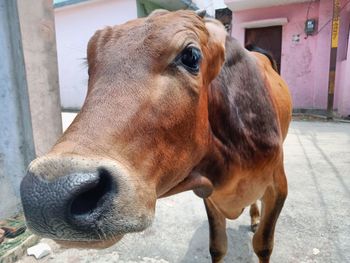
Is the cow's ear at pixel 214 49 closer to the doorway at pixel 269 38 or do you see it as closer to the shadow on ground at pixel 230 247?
the shadow on ground at pixel 230 247

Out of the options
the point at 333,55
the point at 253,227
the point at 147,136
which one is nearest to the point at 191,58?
the point at 147,136

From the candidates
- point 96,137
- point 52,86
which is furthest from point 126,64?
point 52,86

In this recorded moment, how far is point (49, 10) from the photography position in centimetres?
313

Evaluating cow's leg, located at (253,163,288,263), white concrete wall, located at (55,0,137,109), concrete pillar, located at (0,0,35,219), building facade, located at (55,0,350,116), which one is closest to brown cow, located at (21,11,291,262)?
cow's leg, located at (253,163,288,263)

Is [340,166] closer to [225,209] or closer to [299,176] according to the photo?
A: [299,176]

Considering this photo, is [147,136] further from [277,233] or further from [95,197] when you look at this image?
[277,233]

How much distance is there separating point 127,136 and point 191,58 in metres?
0.48

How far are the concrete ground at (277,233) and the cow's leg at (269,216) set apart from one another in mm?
358

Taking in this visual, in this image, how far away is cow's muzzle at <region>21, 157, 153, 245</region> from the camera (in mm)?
914

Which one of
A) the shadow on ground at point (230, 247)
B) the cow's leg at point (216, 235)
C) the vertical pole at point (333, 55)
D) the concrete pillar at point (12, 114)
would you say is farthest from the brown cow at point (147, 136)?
the vertical pole at point (333, 55)

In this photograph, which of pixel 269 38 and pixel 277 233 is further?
pixel 269 38

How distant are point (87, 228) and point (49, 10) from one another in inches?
112

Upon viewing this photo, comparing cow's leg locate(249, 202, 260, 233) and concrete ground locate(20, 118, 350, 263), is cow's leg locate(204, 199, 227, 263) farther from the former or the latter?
cow's leg locate(249, 202, 260, 233)

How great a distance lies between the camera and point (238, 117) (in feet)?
6.52
